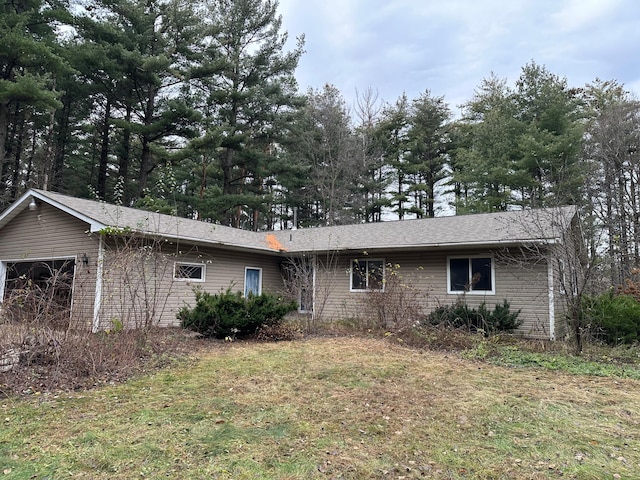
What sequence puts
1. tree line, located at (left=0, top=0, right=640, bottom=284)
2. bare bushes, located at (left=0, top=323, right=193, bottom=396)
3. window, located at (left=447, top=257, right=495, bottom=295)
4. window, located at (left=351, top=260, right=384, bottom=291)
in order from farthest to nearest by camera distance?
tree line, located at (left=0, top=0, right=640, bottom=284)
window, located at (left=351, top=260, right=384, bottom=291)
window, located at (left=447, top=257, right=495, bottom=295)
bare bushes, located at (left=0, top=323, right=193, bottom=396)

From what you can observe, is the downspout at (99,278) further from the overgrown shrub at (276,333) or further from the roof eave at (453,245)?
the roof eave at (453,245)

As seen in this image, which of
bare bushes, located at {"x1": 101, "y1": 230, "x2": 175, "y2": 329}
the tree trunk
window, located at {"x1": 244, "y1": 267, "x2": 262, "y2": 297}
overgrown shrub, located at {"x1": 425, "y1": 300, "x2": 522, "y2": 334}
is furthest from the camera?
the tree trunk

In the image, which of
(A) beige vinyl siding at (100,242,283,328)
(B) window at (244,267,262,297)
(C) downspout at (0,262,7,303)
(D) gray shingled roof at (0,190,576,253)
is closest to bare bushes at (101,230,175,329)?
(A) beige vinyl siding at (100,242,283,328)

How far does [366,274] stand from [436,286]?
2.21m

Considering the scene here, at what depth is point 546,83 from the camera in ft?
63.2

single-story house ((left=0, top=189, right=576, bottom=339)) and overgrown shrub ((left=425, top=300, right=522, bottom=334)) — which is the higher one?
single-story house ((left=0, top=189, right=576, bottom=339))

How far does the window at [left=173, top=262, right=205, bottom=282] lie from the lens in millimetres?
10977

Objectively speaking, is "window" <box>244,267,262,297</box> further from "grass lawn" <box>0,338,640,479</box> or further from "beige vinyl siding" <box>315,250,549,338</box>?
"grass lawn" <box>0,338,640,479</box>

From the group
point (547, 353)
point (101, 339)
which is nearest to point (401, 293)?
point (547, 353)

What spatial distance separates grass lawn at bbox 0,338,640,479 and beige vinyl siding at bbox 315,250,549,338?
436cm

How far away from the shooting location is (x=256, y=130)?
22203 mm

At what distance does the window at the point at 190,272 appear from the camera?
36.0 ft

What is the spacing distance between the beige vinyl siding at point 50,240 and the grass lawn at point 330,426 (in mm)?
4901

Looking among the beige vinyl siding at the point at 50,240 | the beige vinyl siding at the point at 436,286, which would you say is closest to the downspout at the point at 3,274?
the beige vinyl siding at the point at 50,240
